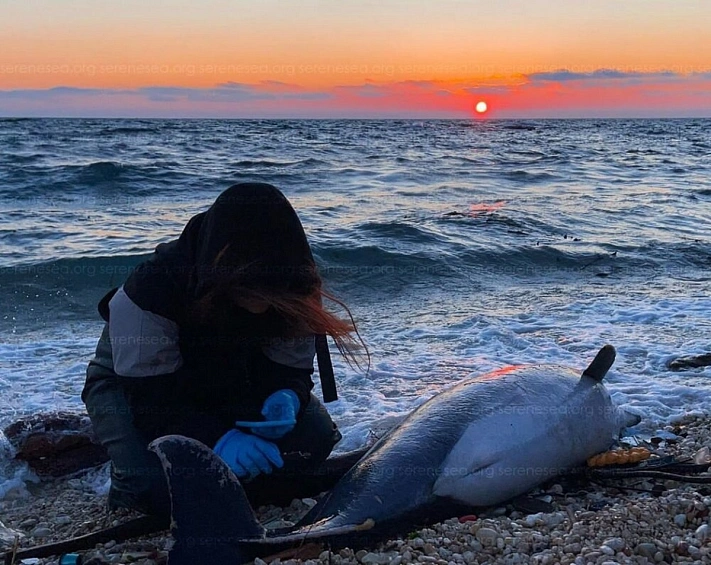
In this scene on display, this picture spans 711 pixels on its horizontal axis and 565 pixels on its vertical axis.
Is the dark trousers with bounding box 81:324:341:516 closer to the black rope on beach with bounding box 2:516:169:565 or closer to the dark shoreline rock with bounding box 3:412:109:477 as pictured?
the black rope on beach with bounding box 2:516:169:565

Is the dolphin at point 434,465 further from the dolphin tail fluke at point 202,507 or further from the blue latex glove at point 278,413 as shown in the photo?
the blue latex glove at point 278,413

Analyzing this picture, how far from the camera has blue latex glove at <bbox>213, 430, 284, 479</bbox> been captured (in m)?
4.00

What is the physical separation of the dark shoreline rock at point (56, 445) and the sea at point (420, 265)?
0.40 ft

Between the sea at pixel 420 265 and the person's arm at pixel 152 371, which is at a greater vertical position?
the person's arm at pixel 152 371

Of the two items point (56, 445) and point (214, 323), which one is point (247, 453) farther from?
point (56, 445)

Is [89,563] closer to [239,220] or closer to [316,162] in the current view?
[239,220]

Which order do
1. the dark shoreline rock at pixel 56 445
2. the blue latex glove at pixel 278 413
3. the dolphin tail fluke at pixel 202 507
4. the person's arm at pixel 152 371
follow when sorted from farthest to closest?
the dark shoreline rock at pixel 56 445 → the blue latex glove at pixel 278 413 → the person's arm at pixel 152 371 → the dolphin tail fluke at pixel 202 507

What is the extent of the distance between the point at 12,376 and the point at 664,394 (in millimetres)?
5412

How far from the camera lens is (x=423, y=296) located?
10.4 m

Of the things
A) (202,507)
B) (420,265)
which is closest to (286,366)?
(202,507)

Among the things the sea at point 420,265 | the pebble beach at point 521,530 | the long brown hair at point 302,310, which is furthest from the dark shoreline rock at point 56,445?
the long brown hair at point 302,310

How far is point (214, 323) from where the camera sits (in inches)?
157

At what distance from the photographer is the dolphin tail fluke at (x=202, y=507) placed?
10.4ft

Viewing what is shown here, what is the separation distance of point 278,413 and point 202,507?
3.47ft
